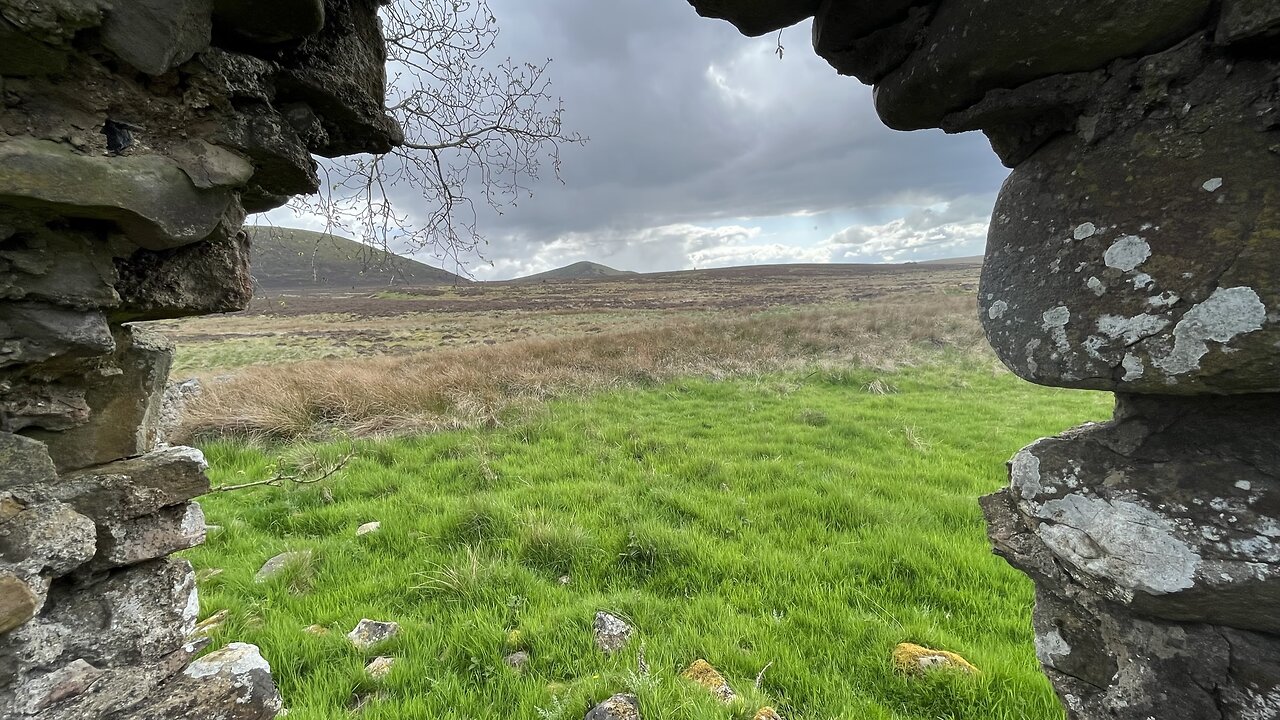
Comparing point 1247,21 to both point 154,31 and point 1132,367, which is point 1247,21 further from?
point 154,31

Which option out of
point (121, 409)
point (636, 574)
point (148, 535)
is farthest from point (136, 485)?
point (636, 574)

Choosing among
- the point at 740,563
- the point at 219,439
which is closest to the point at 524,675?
the point at 740,563

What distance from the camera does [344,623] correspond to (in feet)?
11.7

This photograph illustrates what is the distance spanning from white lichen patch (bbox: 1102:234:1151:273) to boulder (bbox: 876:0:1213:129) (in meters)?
0.57

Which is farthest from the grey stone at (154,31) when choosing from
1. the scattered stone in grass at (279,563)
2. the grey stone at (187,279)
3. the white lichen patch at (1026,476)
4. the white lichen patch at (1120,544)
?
the scattered stone in grass at (279,563)

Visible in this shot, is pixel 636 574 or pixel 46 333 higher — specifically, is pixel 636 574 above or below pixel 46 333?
below

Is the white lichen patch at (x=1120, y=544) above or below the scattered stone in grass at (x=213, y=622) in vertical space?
above

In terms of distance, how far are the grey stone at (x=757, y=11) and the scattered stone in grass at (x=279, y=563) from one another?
4.77 metres

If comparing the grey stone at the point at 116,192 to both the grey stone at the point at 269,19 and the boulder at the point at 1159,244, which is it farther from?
the boulder at the point at 1159,244

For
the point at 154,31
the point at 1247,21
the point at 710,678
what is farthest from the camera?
the point at 710,678

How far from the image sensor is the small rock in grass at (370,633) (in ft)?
10.9

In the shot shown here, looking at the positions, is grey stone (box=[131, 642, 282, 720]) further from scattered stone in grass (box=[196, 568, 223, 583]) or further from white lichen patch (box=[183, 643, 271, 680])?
scattered stone in grass (box=[196, 568, 223, 583])

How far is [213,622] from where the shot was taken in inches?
138

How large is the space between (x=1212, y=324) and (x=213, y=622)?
522cm
